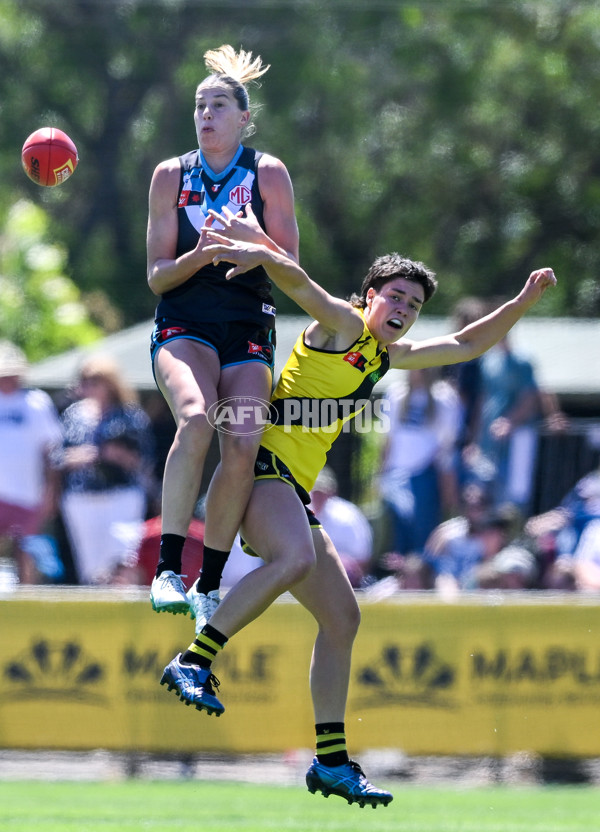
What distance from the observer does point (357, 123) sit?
21422 mm

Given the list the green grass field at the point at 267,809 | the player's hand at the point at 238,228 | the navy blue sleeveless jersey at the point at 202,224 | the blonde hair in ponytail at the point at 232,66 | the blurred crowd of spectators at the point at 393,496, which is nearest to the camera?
the player's hand at the point at 238,228

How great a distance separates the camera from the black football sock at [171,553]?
208 inches

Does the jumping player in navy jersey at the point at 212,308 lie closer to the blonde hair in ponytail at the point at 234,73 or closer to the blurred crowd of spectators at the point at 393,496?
the blonde hair in ponytail at the point at 234,73

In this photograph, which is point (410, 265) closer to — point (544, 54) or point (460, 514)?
point (460, 514)

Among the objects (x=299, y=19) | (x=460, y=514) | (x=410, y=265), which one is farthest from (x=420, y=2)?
(x=410, y=265)

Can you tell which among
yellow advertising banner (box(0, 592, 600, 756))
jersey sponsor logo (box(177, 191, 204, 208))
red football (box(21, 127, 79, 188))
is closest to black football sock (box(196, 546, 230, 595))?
jersey sponsor logo (box(177, 191, 204, 208))

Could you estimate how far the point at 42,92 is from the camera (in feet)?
68.1

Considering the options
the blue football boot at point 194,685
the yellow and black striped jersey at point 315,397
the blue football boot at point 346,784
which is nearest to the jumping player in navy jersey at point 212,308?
the yellow and black striped jersey at point 315,397

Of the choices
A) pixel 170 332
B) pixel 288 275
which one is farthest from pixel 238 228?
pixel 170 332

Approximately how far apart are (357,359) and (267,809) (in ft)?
12.8

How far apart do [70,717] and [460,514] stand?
318cm

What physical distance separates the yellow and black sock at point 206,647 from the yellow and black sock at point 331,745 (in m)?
0.67

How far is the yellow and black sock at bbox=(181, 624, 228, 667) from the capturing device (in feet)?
17.0

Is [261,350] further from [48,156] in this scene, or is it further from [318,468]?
[48,156]
